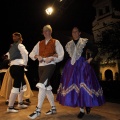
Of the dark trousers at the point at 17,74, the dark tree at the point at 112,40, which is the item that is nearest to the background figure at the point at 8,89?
the dark trousers at the point at 17,74

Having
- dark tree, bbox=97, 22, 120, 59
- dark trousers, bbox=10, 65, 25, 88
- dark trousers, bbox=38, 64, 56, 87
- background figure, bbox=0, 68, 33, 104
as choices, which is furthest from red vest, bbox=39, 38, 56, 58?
dark tree, bbox=97, 22, 120, 59

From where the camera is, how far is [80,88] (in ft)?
11.3

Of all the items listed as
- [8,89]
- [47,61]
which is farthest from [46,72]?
[8,89]

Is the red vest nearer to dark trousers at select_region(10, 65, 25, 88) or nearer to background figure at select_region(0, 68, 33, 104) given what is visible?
dark trousers at select_region(10, 65, 25, 88)

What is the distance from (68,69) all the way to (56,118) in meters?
0.85

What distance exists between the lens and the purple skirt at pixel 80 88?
3367mm

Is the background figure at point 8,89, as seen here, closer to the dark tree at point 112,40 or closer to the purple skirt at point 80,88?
the purple skirt at point 80,88

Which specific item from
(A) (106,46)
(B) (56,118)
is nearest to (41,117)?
(B) (56,118)

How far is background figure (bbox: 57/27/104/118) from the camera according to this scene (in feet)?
11.1

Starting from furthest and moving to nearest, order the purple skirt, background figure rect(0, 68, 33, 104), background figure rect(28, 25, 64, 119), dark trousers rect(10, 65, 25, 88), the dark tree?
1. the dark tree
2. background figure rect(0, 68, 33, 104)
3. dark trousers rect(10, 65, 25, 88)
4. background figure rect(28, 25, 64, 119)
5. the purple skirt

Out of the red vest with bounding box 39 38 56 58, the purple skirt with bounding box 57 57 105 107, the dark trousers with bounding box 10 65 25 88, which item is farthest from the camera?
the dark trousers with bounding box 10 65 25 88

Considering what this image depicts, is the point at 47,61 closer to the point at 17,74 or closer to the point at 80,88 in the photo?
the point at 80,88

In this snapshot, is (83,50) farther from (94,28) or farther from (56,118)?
(94,28)

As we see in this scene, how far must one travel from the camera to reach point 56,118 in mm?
3494
